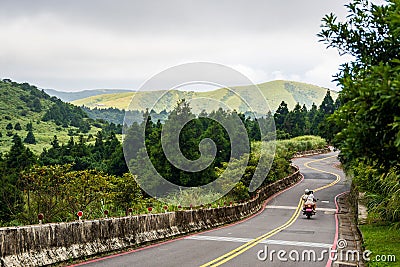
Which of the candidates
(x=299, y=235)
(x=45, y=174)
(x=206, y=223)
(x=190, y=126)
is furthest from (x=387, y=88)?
(x=190, y=126)

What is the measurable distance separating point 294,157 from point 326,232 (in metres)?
65.3

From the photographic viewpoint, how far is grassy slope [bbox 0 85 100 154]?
143 metres

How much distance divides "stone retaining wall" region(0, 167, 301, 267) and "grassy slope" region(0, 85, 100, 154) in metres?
116

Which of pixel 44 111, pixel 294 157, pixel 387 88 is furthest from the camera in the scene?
pixel 44 111

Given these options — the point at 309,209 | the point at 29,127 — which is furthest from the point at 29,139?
the point at 309,209

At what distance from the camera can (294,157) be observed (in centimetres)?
8538

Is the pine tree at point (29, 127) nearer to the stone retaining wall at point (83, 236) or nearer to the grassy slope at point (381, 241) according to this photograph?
the stone retaining wall at point (83, 236)

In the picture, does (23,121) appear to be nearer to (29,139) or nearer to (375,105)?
(29,139)

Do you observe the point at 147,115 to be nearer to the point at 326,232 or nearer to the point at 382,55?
the point at 326,232

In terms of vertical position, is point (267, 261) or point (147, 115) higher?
point (147, 115)

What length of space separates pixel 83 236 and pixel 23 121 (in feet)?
545

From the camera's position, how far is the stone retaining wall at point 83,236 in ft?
31.7

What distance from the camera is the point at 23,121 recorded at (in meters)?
167

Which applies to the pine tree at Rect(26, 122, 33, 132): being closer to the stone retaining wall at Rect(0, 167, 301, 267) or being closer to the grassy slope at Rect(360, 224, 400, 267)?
the stone retaining wall at Rect(0, 167, 301, 267)
